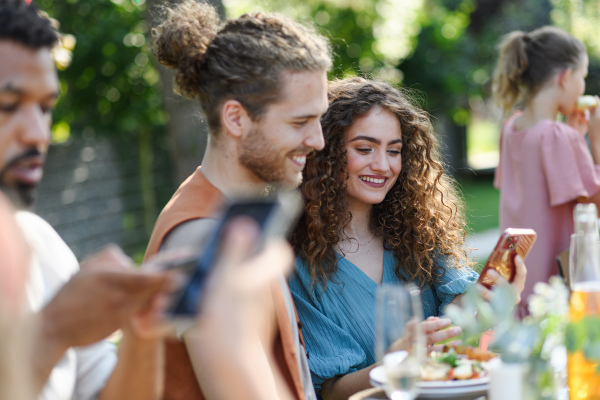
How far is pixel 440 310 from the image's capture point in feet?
8.38

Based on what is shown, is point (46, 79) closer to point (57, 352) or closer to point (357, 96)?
point (57, 352)

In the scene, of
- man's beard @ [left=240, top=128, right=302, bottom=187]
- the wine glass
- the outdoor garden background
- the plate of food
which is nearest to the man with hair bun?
man's beard @ [left=240, top=128, right=302, bottom=187]

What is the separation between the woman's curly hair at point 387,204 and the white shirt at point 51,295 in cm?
100

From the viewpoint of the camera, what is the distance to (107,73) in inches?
338

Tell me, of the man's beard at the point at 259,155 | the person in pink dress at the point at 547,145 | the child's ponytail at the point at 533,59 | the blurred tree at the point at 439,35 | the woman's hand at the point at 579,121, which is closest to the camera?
the man's beard at the point at 259,155

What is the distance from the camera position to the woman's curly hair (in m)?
2.54

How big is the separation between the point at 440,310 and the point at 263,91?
3.88 ft

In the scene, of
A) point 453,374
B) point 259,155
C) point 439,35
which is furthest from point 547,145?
point 439,35

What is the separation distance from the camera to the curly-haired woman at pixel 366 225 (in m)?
2.41

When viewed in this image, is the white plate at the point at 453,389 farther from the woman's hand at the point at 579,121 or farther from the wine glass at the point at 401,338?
the woman's hand at the point at 579,121

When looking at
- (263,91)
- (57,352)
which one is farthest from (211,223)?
(57,352)

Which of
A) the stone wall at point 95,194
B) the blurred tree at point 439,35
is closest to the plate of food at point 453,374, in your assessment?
the stone wall at point 95,194

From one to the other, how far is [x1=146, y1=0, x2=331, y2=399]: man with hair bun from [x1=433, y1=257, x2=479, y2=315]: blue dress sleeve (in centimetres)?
77

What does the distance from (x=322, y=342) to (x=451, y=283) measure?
575 millimetres
